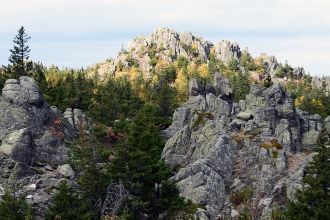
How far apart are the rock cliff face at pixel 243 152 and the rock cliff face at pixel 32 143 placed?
14863 millimetres

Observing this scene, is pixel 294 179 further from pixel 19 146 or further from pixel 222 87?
pixel 222 87

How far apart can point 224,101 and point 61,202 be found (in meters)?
47.0

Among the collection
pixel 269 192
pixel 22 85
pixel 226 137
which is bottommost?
pixel 269 192

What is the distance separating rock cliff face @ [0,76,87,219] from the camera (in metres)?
A: 49.4

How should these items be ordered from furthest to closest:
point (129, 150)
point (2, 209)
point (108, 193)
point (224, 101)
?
point (224, 101) → point (129, 150) → point (108, 193) → point (2, 209)

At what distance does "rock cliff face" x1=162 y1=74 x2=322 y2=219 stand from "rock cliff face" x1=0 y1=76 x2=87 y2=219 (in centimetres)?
1486

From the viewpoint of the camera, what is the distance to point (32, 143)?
5659cm

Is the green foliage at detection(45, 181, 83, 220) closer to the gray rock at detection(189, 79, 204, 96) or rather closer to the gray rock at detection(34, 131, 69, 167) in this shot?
the gray rock at detection(34, 131, 69, 167)

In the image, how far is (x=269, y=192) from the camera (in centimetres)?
5244

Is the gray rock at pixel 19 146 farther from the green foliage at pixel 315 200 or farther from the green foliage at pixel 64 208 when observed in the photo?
the green foliage at pixel 315 200

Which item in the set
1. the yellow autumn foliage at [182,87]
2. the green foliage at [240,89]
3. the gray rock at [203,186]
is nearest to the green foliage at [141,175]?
the gray rock at [203,186]

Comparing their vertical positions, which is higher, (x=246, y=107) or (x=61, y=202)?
(x=246, y=107)

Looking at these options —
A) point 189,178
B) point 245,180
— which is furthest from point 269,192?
point 189,178

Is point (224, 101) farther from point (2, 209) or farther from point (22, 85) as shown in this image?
point (2, 209)
